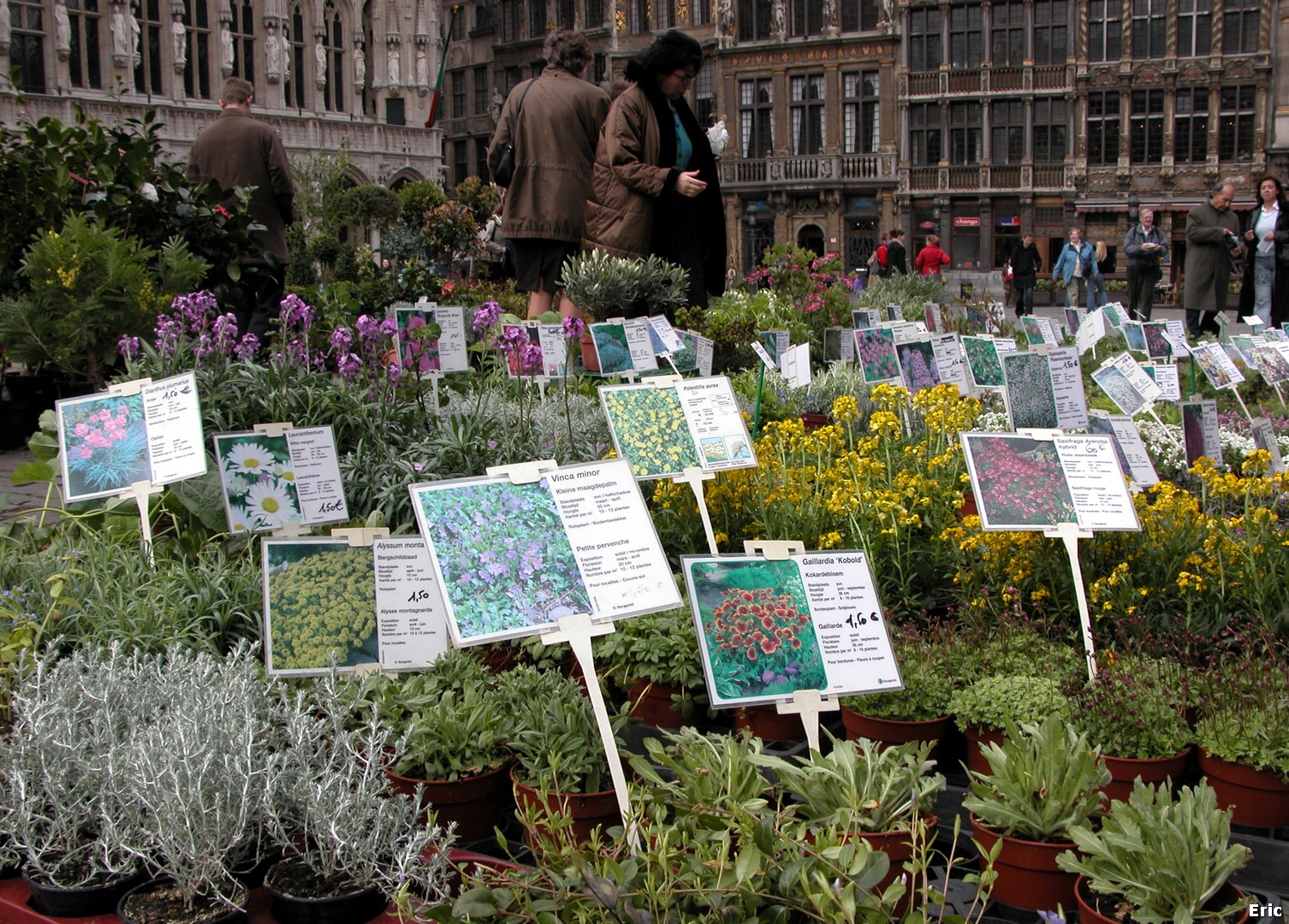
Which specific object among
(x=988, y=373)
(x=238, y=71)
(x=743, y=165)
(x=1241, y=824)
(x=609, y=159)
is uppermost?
(x=238, y=71)

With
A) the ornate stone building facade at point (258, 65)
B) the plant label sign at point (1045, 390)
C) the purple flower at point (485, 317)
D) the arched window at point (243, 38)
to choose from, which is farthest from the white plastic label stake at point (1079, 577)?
the arched window at point (243, 38)

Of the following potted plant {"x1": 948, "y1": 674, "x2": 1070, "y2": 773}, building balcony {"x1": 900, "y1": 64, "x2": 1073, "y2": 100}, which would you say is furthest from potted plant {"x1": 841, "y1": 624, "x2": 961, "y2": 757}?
building balcony {"x1": 900, "y1": 64, "x2": 1073, "y2": 100}

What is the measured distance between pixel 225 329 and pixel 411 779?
2.40 m

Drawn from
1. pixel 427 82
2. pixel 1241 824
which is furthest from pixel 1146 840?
pixel 427 82

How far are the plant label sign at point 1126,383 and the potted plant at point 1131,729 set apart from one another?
223 cm

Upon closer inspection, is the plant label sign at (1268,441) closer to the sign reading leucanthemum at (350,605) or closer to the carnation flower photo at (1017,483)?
the carnation flower photo at (1017,483)

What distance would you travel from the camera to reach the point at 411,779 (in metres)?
2.43

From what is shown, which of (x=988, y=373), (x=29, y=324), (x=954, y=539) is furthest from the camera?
(x=988, y=373)

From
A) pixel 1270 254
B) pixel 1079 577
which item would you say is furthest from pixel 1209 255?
pixel 1079 577

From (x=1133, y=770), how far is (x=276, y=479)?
2.25 metres

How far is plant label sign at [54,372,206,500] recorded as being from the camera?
10.6ft

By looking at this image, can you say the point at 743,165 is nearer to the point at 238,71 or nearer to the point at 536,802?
the point at 238,71

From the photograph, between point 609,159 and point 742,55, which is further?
point 742,55

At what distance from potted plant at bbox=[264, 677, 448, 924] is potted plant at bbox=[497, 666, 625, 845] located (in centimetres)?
22
